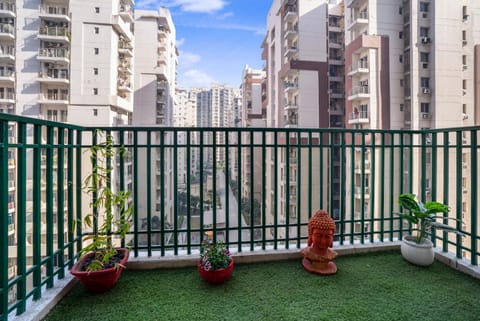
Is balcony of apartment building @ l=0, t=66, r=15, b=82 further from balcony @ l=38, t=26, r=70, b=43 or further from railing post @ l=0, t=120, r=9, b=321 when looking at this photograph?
railing post @ l=0, t=120, r=9, b=321

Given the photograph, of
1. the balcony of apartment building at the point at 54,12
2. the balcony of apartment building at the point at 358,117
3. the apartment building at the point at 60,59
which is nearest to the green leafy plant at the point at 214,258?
the apartment building at the point at 60,59

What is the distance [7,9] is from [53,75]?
191 centimetres

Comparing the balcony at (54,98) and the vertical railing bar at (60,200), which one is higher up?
the balcony at (54,98)

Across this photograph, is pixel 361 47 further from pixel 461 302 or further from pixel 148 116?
pixel 148 116

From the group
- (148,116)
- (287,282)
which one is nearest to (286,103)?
(148,116)

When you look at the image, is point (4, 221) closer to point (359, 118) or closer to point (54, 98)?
point (54, 98)

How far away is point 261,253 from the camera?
225 centimetres

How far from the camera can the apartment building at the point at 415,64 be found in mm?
8523

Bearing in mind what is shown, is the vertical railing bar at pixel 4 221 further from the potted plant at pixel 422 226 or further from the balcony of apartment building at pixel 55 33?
the balcony of apartment building at pixel 55 33

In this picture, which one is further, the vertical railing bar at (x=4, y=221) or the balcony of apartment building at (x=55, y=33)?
the balcony of apartment building at (x=55, y=33)

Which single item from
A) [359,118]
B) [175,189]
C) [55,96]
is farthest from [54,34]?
[359,118]

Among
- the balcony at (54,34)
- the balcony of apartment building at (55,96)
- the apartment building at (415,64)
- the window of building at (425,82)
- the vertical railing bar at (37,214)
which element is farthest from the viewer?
the window of building at (425,82)

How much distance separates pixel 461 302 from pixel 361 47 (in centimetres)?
1127

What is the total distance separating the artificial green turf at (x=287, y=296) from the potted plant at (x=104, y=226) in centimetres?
15
